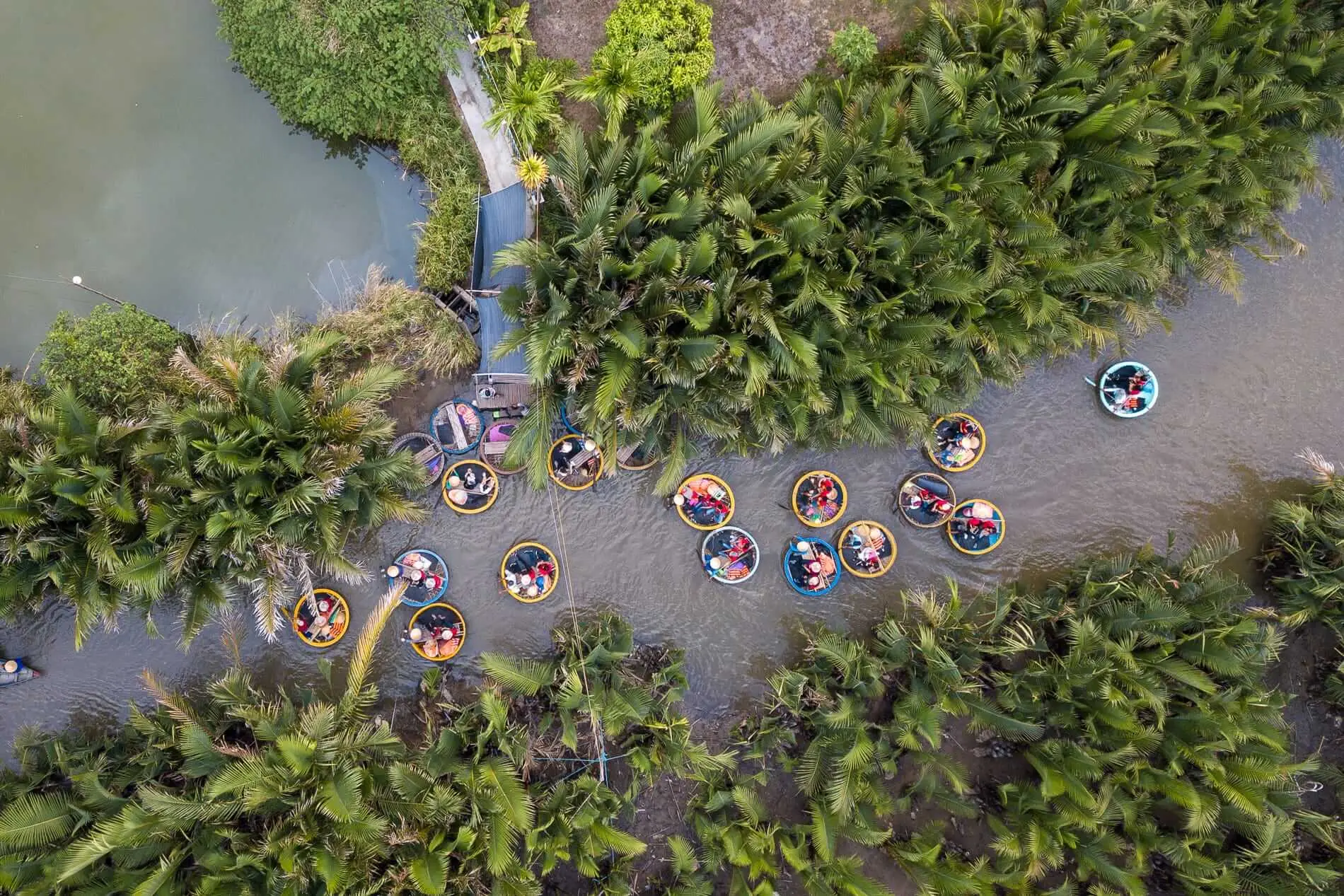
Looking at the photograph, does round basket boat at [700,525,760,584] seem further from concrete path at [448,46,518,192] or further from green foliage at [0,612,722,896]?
concrete path at [448,46,518,192]

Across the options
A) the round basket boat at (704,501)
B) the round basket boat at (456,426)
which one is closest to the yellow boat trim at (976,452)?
the round basket boat at (704,501)

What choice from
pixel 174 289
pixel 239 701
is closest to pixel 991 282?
pixel 239 701

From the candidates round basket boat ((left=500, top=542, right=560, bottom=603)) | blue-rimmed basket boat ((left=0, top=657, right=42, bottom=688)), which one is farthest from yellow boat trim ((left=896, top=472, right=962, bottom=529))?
blue-rimmed basket boat ((left=0, top=657, right=42, bottom=688))

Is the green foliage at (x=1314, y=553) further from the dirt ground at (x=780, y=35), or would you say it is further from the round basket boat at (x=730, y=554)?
the dirt ground at (x=780, y=35)

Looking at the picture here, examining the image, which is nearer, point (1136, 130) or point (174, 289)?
point (1136, 130)

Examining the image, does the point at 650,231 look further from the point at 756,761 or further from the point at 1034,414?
the point at 756,761

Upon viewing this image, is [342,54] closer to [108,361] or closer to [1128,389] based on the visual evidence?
[108,361]
